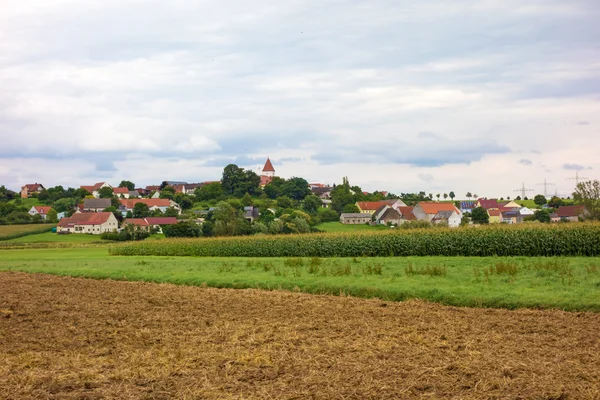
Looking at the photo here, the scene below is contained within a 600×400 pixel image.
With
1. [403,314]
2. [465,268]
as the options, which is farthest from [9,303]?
[465,268]

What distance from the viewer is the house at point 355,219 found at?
135 meters

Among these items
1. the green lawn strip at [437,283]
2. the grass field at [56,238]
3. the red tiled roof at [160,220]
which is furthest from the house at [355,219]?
the green lawn strip at [437,283]

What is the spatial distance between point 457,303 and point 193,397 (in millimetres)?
12127

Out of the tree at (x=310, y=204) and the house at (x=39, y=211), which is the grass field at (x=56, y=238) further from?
the tree at (x=310, y=204)

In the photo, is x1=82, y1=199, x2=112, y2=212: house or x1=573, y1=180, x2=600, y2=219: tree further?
x1=82, y1=199, x2=112, y2=212: house

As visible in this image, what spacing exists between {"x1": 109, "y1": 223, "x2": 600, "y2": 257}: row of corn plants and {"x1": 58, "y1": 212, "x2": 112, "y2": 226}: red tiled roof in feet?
263

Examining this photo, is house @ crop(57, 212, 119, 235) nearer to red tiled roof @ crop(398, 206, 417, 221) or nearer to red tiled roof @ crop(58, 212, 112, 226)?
red tiled roof @ crop(58, 212, 112, 226)

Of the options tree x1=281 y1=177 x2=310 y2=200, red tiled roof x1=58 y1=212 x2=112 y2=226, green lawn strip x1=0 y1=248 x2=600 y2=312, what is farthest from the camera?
tree x1=281 y1=177 x2=310 y2=200

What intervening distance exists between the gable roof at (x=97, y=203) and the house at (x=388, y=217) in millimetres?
80437

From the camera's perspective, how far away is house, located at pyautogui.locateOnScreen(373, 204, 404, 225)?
125m

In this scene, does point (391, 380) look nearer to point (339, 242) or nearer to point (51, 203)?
point (339, 242)

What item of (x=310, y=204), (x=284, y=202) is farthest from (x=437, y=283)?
(x=284, y=202)

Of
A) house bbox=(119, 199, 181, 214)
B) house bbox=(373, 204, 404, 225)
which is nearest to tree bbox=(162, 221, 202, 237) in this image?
house bbox=(373, 204, 404, 225)

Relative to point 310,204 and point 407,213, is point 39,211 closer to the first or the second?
point 310,204
